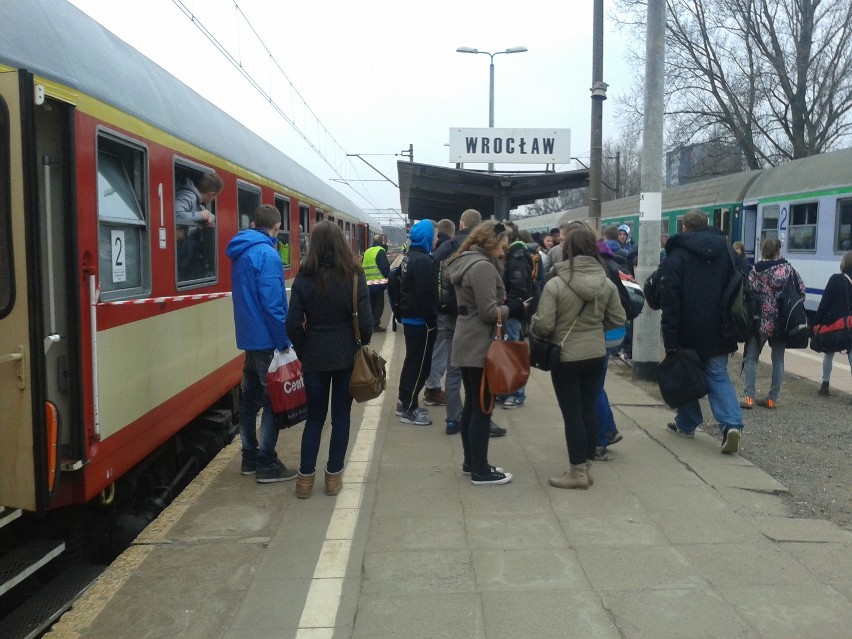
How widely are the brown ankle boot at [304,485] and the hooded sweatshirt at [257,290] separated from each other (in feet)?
2.76

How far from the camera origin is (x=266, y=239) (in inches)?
213

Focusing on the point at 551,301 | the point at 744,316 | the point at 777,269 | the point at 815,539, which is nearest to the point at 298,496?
the point at 551,301

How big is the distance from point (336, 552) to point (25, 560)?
1.47m

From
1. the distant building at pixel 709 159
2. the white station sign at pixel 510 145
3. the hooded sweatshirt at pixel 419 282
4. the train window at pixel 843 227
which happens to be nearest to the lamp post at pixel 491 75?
the white station sign at pixel 510 145

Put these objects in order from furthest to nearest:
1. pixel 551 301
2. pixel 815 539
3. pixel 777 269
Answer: pixel 777 269, pixel 551 301, pixel 815 539

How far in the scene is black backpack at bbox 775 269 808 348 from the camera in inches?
313

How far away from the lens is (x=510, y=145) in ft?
97.8

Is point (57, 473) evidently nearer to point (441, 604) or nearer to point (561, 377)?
point (441, 604)

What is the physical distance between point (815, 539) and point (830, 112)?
99.8 feet

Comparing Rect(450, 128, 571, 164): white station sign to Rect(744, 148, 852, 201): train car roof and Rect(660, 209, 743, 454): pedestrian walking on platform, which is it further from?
Rect(660, 209, 743, 454): pedestrian walking on platform

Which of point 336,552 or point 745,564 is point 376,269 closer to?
point 336,552

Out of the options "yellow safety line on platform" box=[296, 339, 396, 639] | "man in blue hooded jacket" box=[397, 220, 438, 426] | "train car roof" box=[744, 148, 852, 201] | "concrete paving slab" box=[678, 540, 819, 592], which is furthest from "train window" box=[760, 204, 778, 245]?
"concrete paving slab" box=[678, 540, 819, 592]

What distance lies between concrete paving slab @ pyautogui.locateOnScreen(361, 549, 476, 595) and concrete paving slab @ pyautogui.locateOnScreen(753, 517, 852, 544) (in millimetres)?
1729

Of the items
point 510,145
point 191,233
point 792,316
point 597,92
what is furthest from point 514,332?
point 510,145
